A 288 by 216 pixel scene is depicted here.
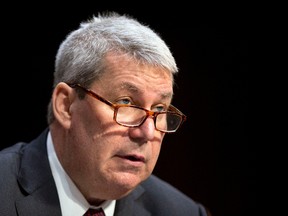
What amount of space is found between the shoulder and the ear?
56cm

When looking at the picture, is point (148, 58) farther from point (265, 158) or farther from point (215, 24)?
point (265, 158)

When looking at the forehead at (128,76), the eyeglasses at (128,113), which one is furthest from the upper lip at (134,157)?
the forehead at (128,76)

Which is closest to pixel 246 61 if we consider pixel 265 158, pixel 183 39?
pixel 183 39

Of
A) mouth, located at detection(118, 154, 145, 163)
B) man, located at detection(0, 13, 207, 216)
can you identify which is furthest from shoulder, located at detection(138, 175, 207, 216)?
mouth, located at detection(118, 154, 145, 163)

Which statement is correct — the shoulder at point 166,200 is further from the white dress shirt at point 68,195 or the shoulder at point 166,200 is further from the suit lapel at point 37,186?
the suit lapel at point 37,186

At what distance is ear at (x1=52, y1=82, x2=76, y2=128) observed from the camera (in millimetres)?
1829

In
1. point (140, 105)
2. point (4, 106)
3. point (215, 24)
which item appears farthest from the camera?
point (215, 24)

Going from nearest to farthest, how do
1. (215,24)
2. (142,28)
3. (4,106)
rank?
(142,28)
(4,106)
(215,24)

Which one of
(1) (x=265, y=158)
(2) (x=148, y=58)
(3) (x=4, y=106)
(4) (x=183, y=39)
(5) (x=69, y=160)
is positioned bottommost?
(1) (x=265, y=158)

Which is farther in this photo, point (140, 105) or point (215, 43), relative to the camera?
point (215, 43)

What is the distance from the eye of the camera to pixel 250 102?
2967 millimetres

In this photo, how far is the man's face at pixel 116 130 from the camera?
1745 mm

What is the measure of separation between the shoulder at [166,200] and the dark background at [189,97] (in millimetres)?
810

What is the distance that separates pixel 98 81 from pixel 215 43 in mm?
1321
